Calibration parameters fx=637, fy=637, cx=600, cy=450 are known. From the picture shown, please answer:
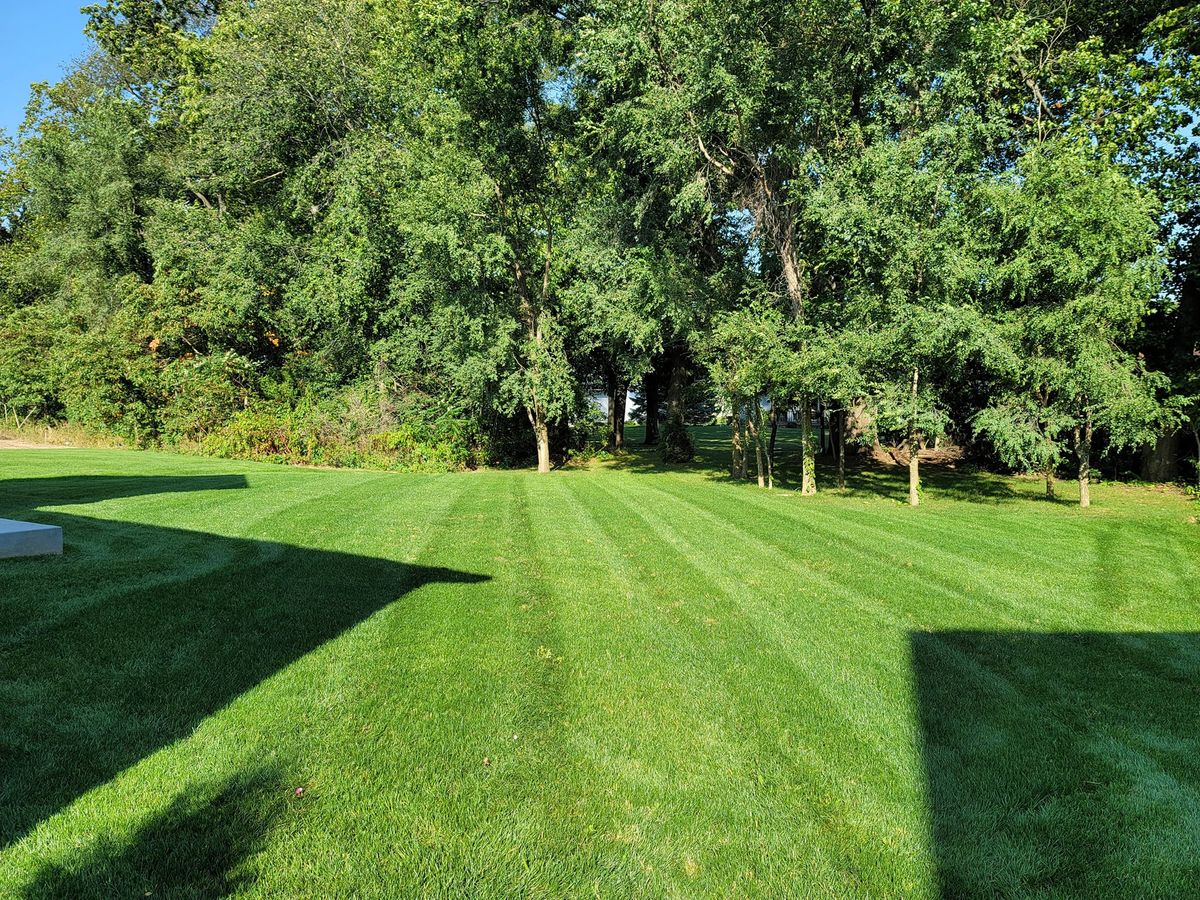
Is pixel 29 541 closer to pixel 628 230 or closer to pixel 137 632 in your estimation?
pixel 137 632

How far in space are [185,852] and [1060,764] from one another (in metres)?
3.90

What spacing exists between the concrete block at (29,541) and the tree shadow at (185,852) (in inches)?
162

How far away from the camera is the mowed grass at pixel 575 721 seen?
2.35 metres

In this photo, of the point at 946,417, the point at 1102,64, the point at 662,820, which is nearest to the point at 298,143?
the point at 946,417

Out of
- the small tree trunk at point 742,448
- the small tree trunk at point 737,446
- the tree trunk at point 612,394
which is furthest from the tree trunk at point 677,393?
the small tree trunk at point 737,446

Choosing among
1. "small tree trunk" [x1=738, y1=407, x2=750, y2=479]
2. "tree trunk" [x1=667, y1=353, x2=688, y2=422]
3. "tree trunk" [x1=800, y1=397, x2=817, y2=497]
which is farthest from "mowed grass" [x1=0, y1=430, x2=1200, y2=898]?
"tree trunk" [x1=667, y1=353, x2=688, y2=422]

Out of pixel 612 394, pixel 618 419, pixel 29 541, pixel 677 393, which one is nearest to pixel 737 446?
pixel 677 393

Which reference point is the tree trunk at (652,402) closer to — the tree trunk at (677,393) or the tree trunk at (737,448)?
the tree trunk at (677,393)

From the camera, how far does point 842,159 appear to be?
13734 millimetres

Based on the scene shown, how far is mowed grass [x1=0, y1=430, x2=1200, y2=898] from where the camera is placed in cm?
235

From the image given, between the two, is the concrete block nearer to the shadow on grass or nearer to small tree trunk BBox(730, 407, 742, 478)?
the shadow on grass

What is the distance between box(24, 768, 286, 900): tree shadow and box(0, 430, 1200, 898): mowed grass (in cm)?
1

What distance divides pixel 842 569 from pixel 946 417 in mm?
6339

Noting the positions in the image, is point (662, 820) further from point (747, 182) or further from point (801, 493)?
point (747, 182)
